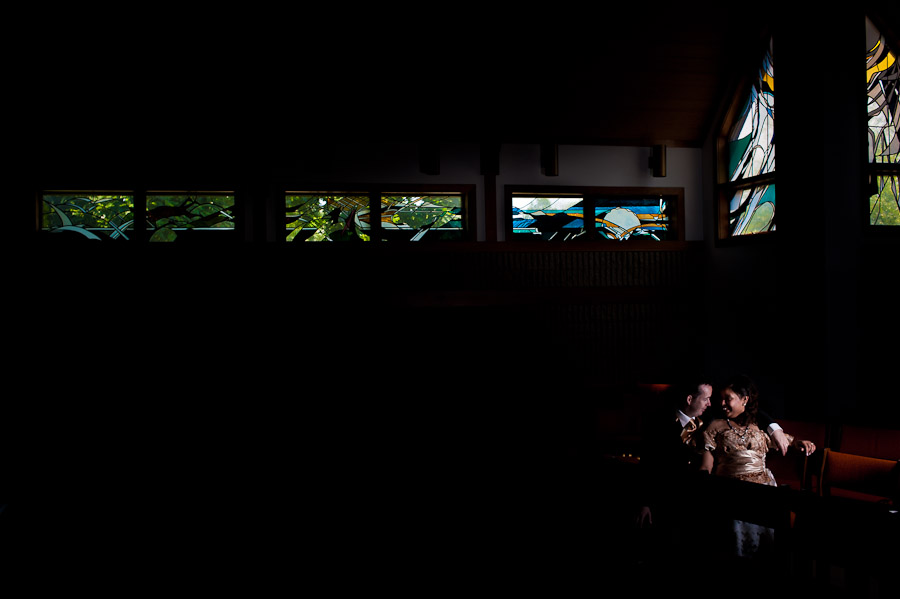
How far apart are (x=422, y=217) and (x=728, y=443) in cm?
427

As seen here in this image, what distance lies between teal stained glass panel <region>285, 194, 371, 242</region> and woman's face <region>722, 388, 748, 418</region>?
4.25 metres

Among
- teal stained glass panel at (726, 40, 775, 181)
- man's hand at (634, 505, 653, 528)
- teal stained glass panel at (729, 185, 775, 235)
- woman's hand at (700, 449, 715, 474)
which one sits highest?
teal stained glass panel at (726, 40, 775, 181)

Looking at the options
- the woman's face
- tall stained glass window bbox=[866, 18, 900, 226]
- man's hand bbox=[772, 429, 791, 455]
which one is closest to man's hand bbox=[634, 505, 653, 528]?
the woman's face

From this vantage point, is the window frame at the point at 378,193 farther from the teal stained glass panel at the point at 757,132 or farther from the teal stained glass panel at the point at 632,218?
the teal stained glass panel at the point at 757,132

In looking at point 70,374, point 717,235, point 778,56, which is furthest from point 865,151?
Answer: point 70,374

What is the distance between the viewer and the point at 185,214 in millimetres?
6512

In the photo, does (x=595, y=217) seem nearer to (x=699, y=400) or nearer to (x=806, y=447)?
(x=699, y=400)

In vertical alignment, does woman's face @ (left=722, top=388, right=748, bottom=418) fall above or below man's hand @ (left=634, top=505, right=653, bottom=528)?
above

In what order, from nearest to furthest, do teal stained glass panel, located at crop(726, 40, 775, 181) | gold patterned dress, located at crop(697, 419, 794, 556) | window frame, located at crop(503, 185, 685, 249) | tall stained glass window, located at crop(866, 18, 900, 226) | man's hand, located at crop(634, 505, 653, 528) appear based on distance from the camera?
man's hand, located at crop(634, 505, 653, 528)
gold patterned dress, located at crop(697, 419, 794, 556)
tall stained glass window, located at crop(866, 18, 900, 226)
teal stained glass panel, located at crop(726, 40, 775, 181)
window frame, located at crop(503, 185, 685, 249)

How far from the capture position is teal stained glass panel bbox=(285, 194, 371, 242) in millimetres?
6758

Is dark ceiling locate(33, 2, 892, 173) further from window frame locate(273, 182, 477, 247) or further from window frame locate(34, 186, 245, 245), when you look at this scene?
window frame locate(273, 182, 477, 247)

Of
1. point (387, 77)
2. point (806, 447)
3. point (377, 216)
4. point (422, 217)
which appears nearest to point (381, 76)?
point (387, 77)

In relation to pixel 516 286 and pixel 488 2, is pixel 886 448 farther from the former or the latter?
pixel 488 2

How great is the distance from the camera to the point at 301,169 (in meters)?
6.73
